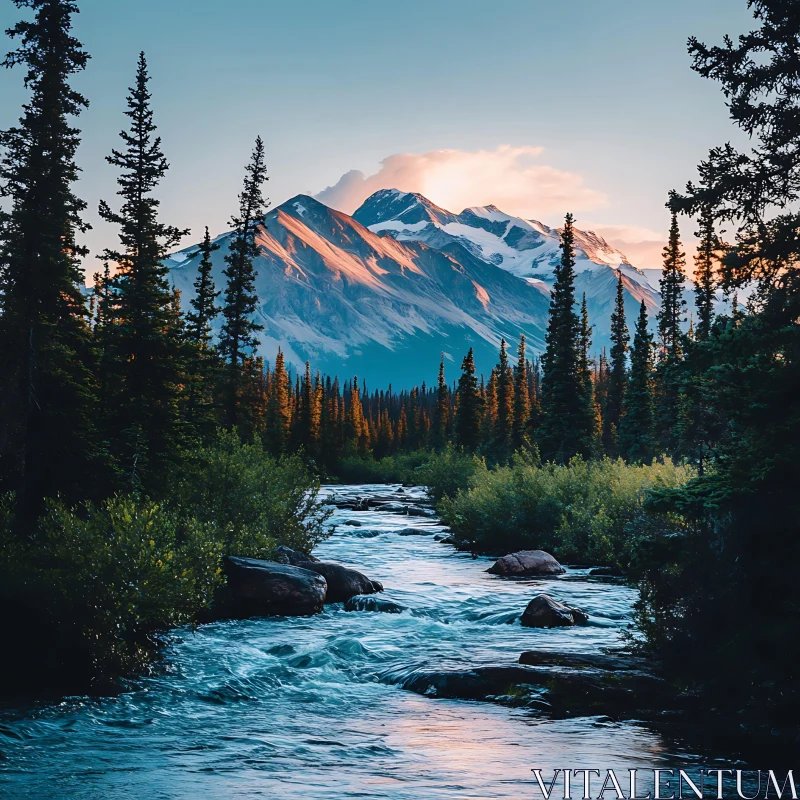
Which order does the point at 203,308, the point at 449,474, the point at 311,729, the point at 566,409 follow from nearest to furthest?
the point at 311,729 < the point at 203,308 < the point at 566,409 < the point at 449,474

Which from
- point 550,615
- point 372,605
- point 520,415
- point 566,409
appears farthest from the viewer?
point 520,415

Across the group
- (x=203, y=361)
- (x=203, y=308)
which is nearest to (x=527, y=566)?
(x=203, y=361)

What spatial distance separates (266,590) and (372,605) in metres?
2.73

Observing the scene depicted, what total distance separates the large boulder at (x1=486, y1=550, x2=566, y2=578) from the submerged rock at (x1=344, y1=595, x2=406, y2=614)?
5.50 meters

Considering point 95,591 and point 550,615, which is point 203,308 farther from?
point 95,591

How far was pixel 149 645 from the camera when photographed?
12500mm

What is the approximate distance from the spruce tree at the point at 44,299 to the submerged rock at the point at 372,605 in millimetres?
6798

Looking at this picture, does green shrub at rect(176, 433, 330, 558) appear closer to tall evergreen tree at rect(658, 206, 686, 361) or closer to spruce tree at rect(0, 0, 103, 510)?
spruce tree at rect(0, 0, 103, 510)

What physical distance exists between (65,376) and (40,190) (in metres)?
4.34

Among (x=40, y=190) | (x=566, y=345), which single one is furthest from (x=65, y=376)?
(x=566, y=345)

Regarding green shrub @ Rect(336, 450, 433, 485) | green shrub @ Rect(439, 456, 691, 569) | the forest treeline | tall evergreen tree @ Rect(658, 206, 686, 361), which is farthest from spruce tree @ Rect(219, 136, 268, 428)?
green shrub @ Rect(336, 450, 433, 485)

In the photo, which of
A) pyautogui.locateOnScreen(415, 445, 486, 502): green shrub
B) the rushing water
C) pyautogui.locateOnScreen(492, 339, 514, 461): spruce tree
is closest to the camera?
the rushing water

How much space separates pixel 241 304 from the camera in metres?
38.4

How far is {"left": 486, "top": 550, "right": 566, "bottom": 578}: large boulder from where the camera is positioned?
22266 millimetres
